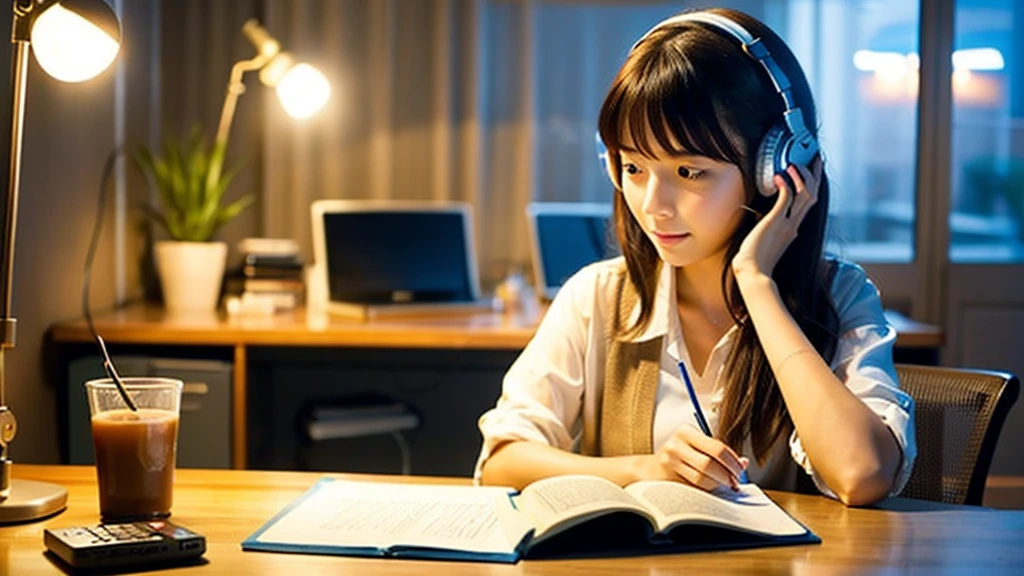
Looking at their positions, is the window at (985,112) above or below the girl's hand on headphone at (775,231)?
above

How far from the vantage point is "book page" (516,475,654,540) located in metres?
1.15

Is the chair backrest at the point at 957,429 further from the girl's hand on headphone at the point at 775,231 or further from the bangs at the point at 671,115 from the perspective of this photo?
the bangs at the point at 671,115

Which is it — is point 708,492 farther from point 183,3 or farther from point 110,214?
point 183,3

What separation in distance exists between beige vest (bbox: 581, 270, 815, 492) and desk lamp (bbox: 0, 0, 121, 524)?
2.28ft

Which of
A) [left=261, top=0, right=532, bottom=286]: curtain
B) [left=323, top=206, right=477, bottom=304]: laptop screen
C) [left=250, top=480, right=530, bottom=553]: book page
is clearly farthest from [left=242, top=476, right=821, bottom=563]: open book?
[left=261, top=0, right=532, bottom=286]: curtain

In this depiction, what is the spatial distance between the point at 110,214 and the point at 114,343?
0.41 meters

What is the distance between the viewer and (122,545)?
43.4 inches

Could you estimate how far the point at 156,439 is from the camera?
49.0 inches

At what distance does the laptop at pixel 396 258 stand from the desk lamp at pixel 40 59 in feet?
4.90

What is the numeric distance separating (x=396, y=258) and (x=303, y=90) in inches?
18.7

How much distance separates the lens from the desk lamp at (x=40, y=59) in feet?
4.28

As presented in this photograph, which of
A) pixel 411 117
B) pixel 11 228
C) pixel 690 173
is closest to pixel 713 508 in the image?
pixel 690 173

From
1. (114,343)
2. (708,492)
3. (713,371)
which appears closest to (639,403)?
(713,371)

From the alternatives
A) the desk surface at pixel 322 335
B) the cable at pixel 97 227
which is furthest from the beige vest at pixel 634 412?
the cable at pixel 97 227
